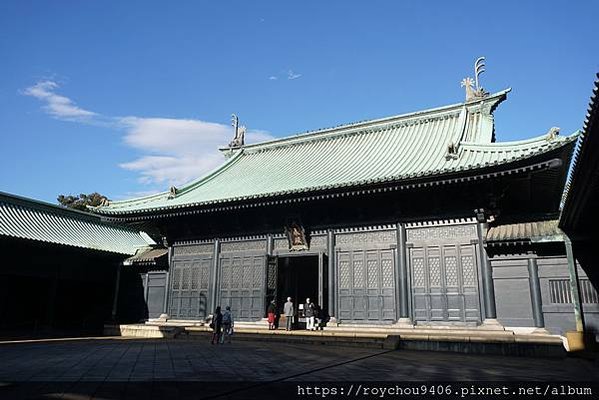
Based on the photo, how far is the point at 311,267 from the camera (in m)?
26.1

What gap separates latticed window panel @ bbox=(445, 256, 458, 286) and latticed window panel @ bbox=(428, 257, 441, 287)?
0.26 metres

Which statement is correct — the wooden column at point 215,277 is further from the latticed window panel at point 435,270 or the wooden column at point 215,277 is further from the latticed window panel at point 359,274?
the latticed window panel at point 435,270

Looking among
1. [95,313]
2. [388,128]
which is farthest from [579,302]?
[95,313]

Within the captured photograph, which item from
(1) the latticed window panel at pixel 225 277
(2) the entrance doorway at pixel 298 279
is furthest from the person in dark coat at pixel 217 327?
(2) the entrance doorway at pixel 298 279

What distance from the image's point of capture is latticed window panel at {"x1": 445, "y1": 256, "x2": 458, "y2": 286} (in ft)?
48.6

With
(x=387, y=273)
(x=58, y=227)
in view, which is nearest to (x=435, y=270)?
(x=387, y=273)

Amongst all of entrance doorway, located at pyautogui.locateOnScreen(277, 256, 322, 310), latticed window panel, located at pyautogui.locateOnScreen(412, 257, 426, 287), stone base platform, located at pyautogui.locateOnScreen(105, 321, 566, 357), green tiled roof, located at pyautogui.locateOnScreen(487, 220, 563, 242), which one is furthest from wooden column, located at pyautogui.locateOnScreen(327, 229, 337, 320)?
entrance doorway, located at pyautogui.locateOnScreen(277, 256, 322, 310)

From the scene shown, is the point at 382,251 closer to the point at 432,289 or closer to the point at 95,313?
the point at 432,289

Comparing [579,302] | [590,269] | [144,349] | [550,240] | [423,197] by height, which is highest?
[423,197]

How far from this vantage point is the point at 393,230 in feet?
53.3

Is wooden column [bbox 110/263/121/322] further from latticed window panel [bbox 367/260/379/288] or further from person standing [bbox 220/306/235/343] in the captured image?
latticed window panel [bbox 367/260/379/288]

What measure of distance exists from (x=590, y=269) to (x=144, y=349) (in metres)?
13.7

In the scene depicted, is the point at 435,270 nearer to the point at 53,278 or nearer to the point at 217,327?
the point at 217,327

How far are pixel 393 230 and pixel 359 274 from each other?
2106 mm
